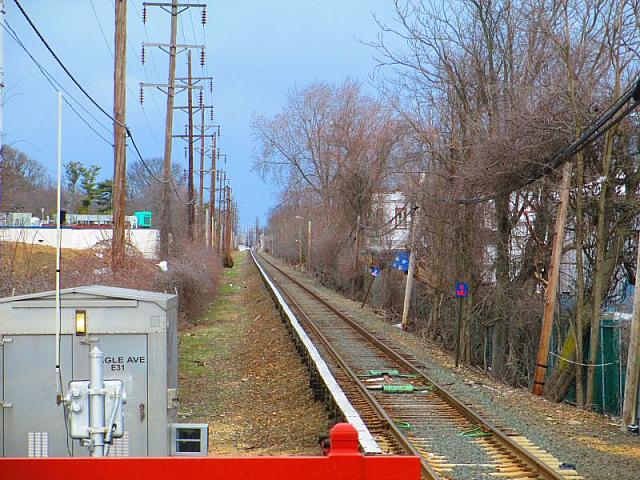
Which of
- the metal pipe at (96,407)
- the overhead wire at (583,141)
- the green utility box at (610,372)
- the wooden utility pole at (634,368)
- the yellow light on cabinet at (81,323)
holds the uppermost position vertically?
the overhead wire at (583,141)

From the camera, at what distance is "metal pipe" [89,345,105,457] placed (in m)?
5.86

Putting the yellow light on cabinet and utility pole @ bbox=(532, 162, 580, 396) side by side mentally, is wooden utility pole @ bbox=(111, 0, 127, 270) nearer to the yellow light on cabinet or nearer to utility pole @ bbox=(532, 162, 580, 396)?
utility pole @ bbox=(532, 162, 580, 396)

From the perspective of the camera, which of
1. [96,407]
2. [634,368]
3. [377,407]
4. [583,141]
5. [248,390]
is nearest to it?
[96,407]

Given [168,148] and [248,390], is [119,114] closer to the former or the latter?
[248,390]

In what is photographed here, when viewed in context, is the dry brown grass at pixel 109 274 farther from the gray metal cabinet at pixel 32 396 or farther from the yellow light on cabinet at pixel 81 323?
the yellow light on cabinet at pixel 81 323

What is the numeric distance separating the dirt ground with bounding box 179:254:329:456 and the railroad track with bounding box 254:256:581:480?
85cm

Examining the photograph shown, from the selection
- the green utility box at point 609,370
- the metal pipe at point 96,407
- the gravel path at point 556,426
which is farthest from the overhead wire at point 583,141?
the metal pipe at point 96,407

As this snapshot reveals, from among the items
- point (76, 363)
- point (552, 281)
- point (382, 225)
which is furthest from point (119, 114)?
point (382, 225)

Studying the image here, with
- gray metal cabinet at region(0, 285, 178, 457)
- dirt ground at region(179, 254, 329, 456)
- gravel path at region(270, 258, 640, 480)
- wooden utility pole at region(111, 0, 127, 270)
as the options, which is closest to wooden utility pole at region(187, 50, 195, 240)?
dirt ground at region(179, 254, 329, 456)

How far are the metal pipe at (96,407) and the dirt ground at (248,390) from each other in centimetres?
503

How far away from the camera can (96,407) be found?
5.98m

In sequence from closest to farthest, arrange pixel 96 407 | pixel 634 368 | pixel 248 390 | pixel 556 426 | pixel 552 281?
1. pixel 96 407
2. pixel 556 426
3. pixel 634 368
4. pixel 248 390
5. pixel 552 281

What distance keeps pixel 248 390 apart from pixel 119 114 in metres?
7.96

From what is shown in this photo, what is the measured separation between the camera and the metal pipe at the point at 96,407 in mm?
5855
